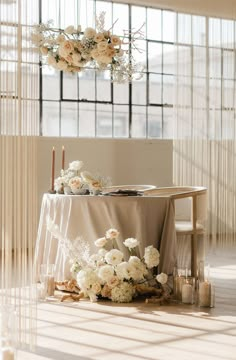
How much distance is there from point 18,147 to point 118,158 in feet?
18.4

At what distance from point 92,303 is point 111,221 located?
0.65 m

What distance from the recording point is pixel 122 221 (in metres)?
5.64

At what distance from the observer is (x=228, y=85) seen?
9477 millimetres

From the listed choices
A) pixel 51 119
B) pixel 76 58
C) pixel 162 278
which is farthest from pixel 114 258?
pixel 51 119

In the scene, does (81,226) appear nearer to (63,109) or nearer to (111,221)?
(111,221)

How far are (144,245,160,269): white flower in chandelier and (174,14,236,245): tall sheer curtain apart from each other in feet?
11.7

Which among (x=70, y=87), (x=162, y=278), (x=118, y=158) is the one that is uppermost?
(x=70, y=87)

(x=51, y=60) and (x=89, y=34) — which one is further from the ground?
(x=89, y=34)

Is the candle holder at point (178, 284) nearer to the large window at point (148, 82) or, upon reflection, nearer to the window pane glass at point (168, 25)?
the large window at point (148, 82)

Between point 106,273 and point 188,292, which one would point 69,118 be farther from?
point 188,292

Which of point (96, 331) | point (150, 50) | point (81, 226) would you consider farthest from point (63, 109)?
point (96, 331)

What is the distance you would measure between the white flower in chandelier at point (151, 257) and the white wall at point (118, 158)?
10.9 ft

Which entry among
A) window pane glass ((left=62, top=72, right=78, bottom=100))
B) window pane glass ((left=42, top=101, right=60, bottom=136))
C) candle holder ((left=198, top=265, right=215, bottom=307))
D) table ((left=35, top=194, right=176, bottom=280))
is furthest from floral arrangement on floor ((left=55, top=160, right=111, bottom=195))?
window pane glass ((left=62, top=72, right=78, bottom=100))

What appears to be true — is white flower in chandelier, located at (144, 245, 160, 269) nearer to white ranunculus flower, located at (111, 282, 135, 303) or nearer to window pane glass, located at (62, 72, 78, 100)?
white ranunculus flower, located at (111, 282, 135, 303)
